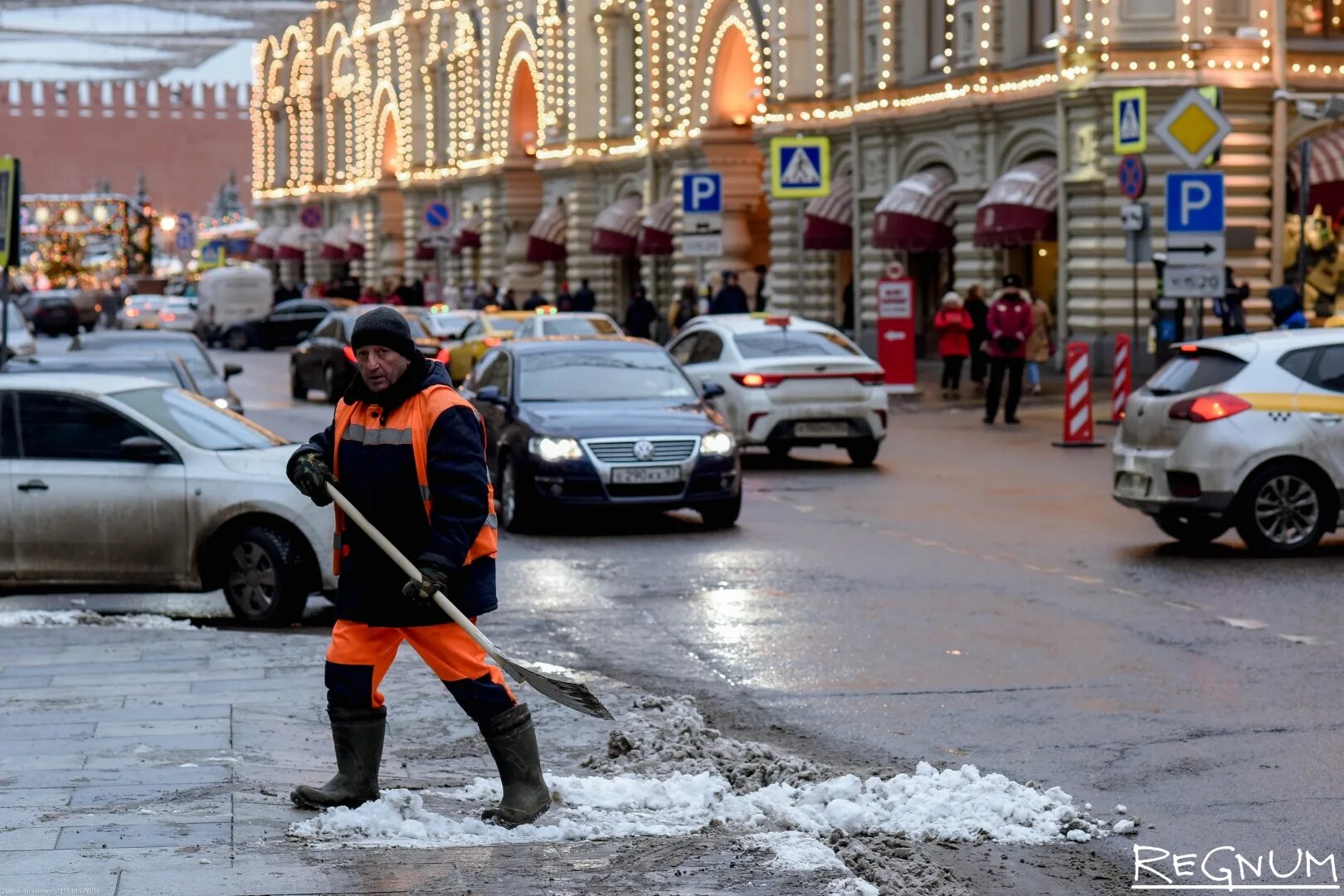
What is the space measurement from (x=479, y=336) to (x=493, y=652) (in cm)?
2981

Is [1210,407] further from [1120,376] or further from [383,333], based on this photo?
[1120,376]

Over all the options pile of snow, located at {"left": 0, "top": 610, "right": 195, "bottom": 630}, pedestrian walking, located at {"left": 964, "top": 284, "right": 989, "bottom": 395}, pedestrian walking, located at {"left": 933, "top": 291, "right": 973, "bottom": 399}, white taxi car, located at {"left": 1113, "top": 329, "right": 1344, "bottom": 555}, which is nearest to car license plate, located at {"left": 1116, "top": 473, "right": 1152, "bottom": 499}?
white taxi car, located at {"left": 1113, "top": 329, "right": 1344, "bottom": 555}

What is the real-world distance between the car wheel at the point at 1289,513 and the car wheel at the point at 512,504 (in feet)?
17.6

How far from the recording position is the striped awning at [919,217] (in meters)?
43.2

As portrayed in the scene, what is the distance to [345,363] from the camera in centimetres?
3691

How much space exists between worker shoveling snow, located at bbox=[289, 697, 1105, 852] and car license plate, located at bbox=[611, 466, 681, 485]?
9352 millimetres

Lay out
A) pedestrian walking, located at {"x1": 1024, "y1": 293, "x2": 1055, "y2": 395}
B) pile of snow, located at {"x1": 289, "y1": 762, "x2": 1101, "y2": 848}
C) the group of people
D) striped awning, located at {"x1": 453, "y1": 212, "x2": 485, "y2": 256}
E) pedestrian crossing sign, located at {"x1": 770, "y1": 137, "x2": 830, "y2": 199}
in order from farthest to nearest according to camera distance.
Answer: striped awning, located at {"x1": 453, "y1": 212, "x2": 485, "y2": 256} < pedestrian crossing sign, located at {"x1": 770, "y1": 137, "x2": 830, "y2": 199} < pedestrian walking, located at {"x1": 1024, "y1": 293, "x2": 1055, "y2": 395} < the group of people < pile of snow, located at {"x1": 289, "y1": 762, "x2": 1101, "y2": 848}

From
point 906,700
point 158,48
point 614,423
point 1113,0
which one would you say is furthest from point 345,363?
point 158,48

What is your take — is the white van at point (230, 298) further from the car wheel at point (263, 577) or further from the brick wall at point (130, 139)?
the brick wall at point (130, 139)

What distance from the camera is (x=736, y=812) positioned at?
24.7 feet

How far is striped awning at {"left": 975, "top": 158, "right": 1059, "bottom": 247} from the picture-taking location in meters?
38.8

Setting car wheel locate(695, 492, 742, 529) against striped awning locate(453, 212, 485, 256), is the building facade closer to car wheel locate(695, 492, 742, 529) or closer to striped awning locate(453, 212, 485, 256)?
striped awning locate(453, 212, 485, 256)

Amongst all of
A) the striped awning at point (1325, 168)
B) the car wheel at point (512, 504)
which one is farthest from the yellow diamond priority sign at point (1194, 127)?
the striped awning at point (1325, 168)

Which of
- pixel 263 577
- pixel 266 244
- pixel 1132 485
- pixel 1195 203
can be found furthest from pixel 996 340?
pixel 266 244
